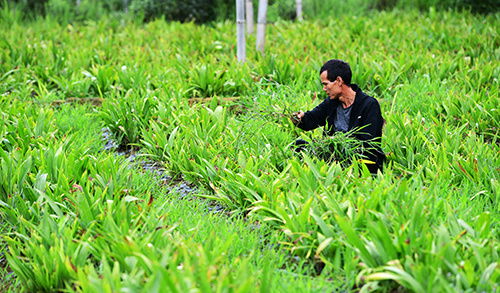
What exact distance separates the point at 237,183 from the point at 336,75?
3.54ft

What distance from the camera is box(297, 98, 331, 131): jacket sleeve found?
4.22m

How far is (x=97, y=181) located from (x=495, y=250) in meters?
2.35

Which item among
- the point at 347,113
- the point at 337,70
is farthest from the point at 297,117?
the point at 337,70

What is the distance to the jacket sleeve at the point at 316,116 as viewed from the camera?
13.9 feet

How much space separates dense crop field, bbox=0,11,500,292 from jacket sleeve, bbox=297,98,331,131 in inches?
7.6

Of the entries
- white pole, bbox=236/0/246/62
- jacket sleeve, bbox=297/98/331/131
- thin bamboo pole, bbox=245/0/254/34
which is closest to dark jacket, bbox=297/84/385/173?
jacket sleeve, bbox=297/98/331/131

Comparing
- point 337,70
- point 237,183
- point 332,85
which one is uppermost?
point 337,70

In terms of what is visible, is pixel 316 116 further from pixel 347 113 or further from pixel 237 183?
pixel 237 183

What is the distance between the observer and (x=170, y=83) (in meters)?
6.18

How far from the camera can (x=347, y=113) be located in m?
4.12

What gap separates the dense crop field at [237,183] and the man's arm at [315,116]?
17cm

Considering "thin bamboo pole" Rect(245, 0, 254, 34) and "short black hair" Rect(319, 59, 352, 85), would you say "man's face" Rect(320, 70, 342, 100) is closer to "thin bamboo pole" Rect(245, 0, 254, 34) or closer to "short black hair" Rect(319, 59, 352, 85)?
"short black hair" Rect(319, 59, 352, 85)

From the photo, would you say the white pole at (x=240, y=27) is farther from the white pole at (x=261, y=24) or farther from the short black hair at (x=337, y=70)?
the short black hair at (x=337, y=70)

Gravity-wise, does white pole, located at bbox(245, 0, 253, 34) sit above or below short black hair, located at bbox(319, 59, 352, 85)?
below
